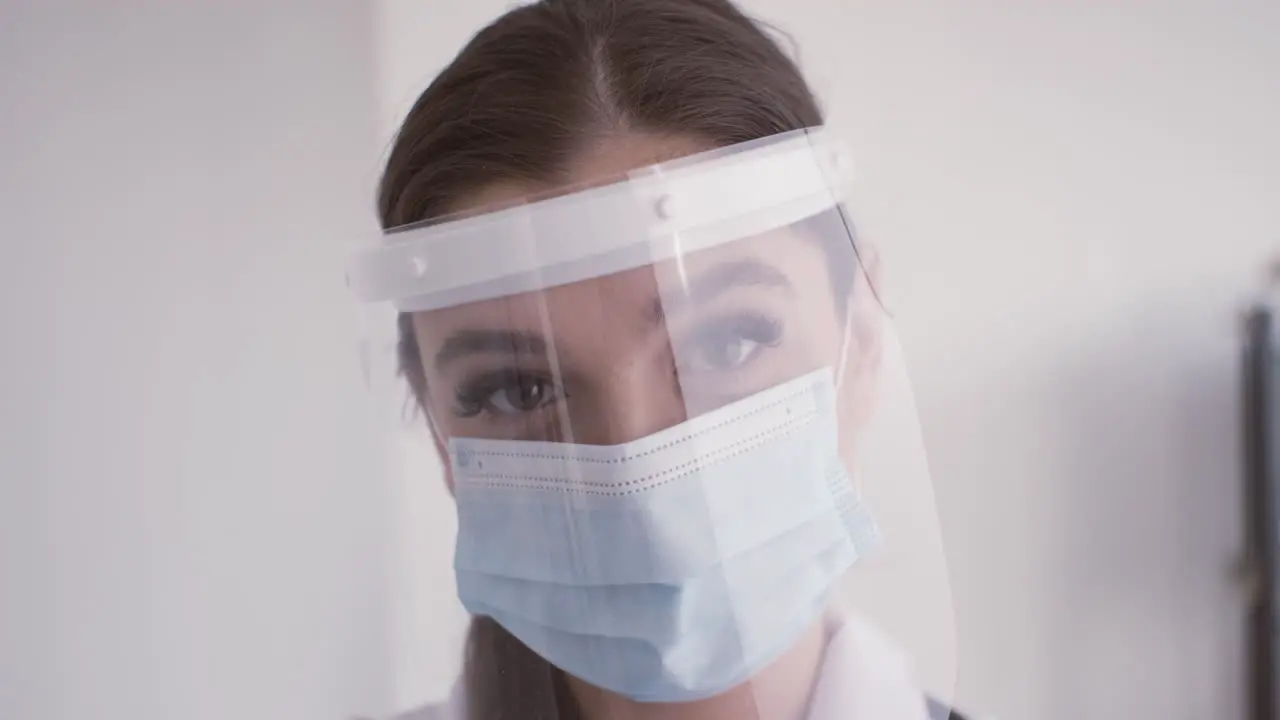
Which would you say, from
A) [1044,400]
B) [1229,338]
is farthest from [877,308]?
[1229,338]

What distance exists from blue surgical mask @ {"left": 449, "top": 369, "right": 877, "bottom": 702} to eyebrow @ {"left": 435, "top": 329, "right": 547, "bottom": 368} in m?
0.06

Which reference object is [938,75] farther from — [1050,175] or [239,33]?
[239,33]

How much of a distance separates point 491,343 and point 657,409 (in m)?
0.11

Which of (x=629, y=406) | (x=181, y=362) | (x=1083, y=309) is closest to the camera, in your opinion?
(x=629, y=406)

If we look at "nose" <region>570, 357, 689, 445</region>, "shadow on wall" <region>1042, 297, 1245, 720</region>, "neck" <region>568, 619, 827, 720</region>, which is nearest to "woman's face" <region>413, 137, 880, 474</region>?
"nose" <region>570, 357, 689, 445</region>

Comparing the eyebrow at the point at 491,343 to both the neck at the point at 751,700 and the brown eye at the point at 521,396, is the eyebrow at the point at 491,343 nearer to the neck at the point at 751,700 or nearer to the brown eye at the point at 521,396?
the brown eye at the point at 521,396

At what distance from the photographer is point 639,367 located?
0.55 m

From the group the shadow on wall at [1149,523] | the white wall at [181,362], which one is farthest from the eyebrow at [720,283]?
the shadow on wall at [1149,523]

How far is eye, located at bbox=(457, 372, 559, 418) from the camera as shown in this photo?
22.4 inches

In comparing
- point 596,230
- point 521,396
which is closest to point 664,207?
point 596,230

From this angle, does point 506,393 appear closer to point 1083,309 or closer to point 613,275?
point 613,275

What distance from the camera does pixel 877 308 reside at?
26.0 inches

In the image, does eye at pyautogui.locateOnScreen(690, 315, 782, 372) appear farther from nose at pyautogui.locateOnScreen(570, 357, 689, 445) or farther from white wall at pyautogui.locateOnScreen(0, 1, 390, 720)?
white wall at pyautogui.locateOnScreen(0, 1, 390, 720)

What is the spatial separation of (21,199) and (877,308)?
69cm
